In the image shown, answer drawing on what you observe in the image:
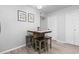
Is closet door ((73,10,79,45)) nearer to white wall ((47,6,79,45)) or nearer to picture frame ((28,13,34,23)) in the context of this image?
white wall ((47,6,79,45))

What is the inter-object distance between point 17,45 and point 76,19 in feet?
8.66

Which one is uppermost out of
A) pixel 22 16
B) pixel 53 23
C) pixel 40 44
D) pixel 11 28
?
pixel 22 16

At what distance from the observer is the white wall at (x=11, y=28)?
6.25ft

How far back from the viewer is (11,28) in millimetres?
2129

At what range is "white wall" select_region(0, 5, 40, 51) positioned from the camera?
1.90 meters

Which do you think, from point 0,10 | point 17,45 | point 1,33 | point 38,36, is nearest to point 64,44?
point 38,36

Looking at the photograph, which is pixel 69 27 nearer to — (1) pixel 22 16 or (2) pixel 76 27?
(2) pixel 76 27

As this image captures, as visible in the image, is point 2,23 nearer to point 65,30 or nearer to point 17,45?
point 17,45

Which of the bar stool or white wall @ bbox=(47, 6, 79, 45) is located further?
white wall @ bbox=(47, 6, 79, 45)

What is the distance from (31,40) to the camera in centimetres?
276

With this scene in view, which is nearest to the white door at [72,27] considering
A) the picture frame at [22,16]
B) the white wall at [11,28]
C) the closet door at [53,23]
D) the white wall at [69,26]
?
the white wall at [69,26]

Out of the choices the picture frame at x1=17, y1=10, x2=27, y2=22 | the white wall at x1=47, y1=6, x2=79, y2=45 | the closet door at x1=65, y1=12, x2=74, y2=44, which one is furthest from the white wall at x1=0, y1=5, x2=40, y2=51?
the closet door at x1=65, y1=12, x2=74, y2=44

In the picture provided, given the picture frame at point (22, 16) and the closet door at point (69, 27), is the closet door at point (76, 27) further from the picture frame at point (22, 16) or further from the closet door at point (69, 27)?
the picture frame at point (22, 16)

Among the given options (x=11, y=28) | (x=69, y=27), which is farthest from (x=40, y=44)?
(x=69, y=27)
